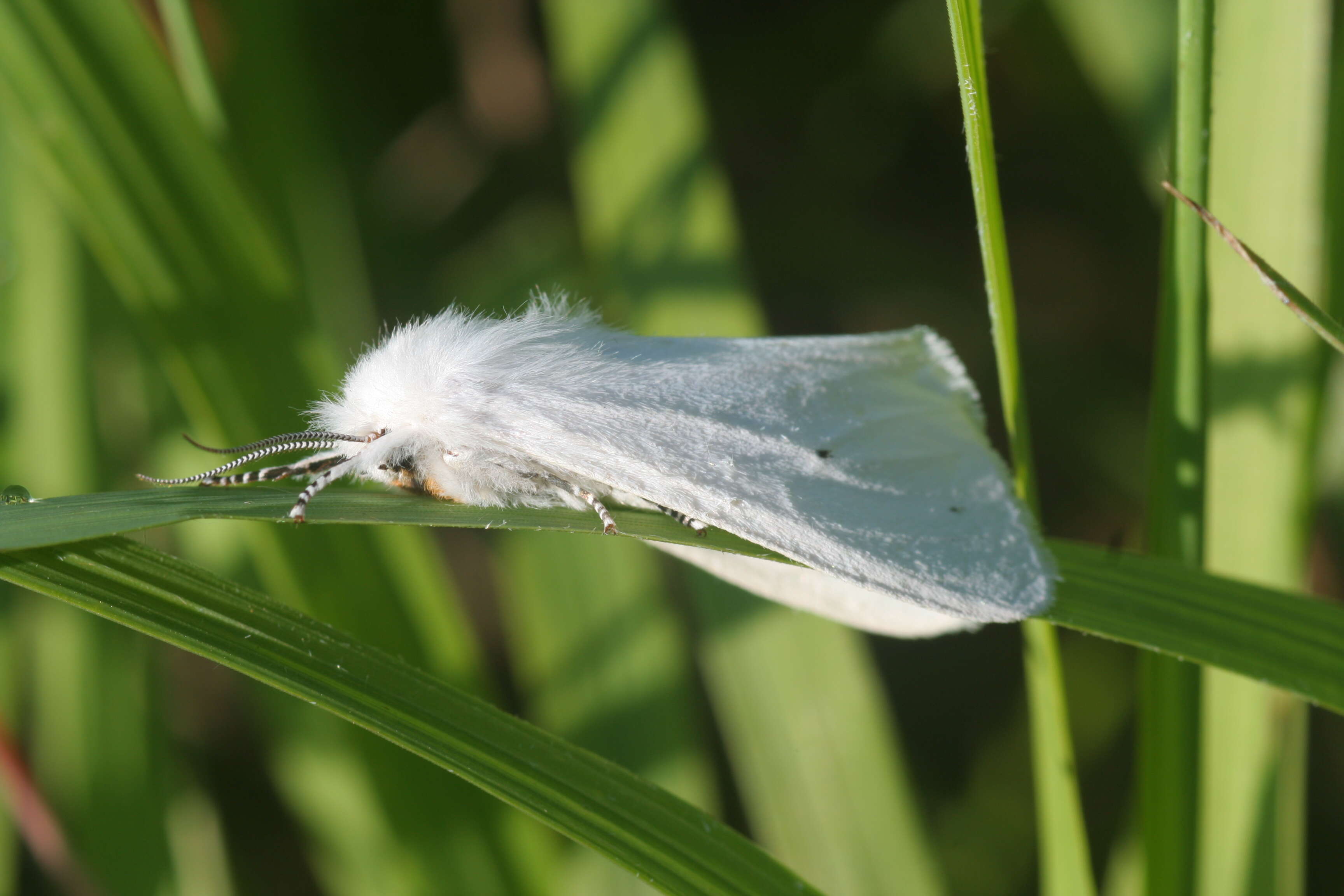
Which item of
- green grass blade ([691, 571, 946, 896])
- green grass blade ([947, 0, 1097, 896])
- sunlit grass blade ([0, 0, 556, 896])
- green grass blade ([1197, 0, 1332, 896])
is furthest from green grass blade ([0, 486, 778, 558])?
green grass blade ([1197, 0, 1332, 896])

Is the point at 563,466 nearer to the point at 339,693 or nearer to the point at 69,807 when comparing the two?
the point at 339,693

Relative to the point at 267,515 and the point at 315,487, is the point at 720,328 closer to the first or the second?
the point at 315,487

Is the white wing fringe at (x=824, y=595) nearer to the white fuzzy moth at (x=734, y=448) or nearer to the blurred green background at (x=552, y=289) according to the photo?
the white fuzzy moth at (x=734, y=448)

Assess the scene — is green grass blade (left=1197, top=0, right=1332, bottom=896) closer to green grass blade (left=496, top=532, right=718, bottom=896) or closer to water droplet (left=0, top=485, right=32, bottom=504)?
green grass blade (left=496, top=532, right=718, bottom=896)

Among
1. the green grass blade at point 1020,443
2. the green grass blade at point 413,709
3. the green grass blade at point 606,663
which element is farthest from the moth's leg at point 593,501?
the green grass blade at point 606,663

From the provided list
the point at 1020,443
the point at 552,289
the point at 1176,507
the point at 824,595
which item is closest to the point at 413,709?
the point at 824,595

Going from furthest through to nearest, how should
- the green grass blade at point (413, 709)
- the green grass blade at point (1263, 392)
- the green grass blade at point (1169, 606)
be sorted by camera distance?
the green grass blade at point (1263, 392) < the green grass blade at point (1169, 606) < the green grass blade at point (413, 709)

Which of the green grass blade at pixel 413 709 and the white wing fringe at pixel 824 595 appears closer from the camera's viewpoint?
the green grass blade at pixel 413 709
